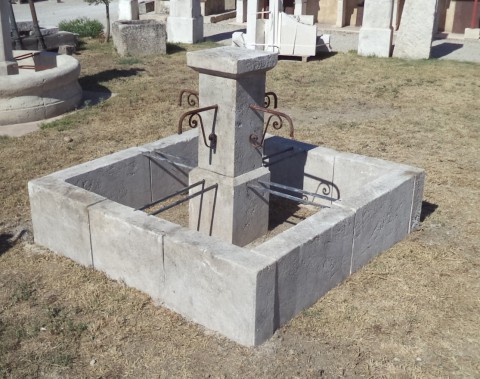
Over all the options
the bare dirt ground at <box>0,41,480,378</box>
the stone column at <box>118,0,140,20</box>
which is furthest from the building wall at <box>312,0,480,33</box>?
the bare dirt ground at <box>0,41,480,378</box>

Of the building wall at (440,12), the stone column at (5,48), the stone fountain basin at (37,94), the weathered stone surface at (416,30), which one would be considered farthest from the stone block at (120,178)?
the building wall at (440,12)

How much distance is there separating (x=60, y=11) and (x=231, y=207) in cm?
1899

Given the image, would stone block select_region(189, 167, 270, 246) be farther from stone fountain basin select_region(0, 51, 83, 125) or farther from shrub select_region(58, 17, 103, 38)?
shrub select_region(58, 17, 103, 38)

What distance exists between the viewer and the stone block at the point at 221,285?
409 cm

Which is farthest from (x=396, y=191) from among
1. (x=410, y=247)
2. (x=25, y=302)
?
(x=25, y=302)

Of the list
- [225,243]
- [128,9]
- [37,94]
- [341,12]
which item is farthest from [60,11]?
[225,243]

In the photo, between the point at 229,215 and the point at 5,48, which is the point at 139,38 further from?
the point at 229,215

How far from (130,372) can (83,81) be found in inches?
347

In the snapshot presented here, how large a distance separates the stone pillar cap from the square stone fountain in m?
0.01

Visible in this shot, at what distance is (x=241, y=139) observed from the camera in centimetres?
533

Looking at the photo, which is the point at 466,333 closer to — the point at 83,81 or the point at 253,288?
the point at 253,288

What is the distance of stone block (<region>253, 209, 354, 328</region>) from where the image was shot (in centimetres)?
430

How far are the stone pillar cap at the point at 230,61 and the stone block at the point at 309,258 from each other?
4.21 feet

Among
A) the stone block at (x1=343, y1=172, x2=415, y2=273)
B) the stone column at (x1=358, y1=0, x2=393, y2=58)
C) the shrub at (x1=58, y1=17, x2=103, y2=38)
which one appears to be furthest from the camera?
the shrub at (x1=58, y1=17, x2=103, y2=38)
